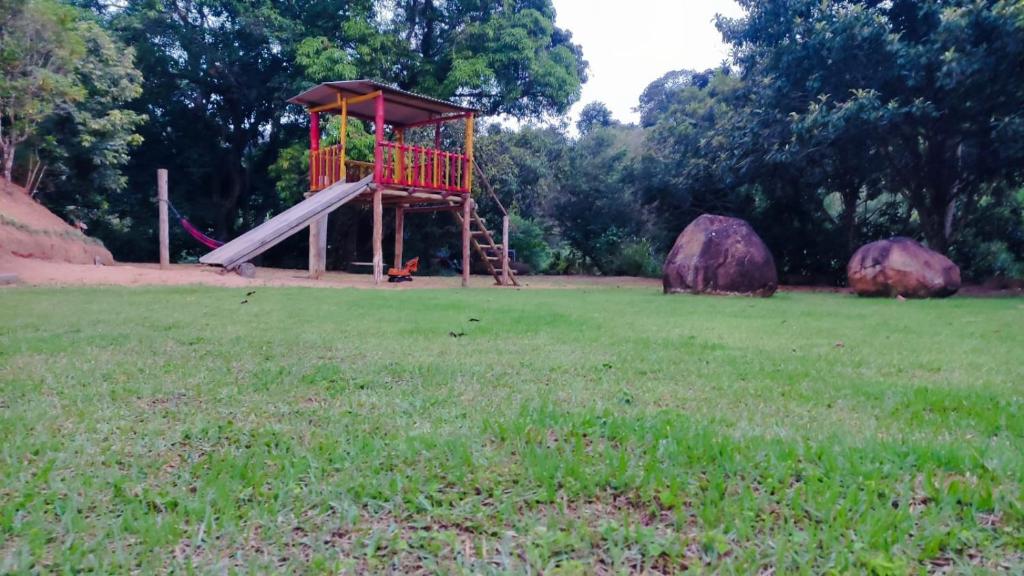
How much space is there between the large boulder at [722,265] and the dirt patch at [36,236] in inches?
460

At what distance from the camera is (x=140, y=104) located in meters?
19.8

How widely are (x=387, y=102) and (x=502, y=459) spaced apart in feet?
40.2

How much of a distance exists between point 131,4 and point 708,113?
16.2m

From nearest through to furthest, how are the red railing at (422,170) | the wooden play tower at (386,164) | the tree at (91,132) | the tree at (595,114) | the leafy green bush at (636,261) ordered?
the wooden play tower at (386,164) → the red railing at (422,170) → the tree at (91,132) → the leafy green bush at (636,261) → the tree at (595,114)

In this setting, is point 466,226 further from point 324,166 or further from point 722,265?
point 722,265

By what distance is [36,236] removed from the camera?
12961 mm

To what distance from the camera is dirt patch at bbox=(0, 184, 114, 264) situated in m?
12.5

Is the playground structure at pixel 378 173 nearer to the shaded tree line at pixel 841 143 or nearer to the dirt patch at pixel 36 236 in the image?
the dirt patch at pixel 36 236

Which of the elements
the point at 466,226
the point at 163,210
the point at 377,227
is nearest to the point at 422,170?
the point at 377,227

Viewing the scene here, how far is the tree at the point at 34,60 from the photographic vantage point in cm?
1198

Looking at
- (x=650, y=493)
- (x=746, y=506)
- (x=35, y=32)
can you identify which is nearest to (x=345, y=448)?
(x=650, y=493)

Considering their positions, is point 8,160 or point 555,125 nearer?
point 8,160

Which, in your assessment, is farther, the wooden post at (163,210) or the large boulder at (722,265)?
the wooden post at (163,210)

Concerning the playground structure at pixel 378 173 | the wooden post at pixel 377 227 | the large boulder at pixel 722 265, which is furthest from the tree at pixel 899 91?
the wooden post at pixel 377 227
